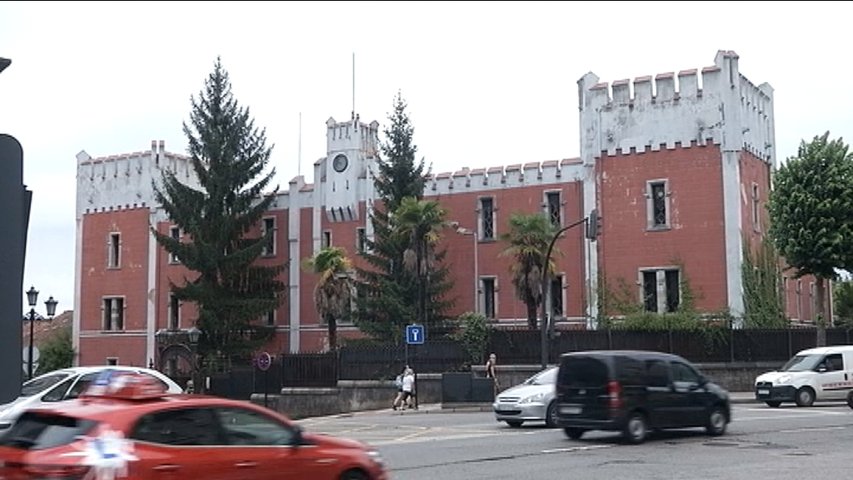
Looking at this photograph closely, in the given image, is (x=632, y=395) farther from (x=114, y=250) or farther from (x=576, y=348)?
(x=114, y=250)

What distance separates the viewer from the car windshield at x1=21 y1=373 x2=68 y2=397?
18938 millimetres

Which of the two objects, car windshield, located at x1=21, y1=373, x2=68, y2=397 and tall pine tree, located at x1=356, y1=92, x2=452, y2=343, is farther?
tall pine tree, located at x1=356, y1=92, x2=452, y2=343

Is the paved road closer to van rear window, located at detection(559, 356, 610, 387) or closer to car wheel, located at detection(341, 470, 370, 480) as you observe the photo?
van rear window, located at detection(559, 356, 610, 387)

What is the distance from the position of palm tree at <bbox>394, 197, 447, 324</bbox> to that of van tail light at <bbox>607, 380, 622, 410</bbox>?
26.7 meters

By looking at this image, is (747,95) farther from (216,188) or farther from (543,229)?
(216,188)

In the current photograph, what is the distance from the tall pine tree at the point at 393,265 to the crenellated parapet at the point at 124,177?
13.3m

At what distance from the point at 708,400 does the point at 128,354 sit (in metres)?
44.5

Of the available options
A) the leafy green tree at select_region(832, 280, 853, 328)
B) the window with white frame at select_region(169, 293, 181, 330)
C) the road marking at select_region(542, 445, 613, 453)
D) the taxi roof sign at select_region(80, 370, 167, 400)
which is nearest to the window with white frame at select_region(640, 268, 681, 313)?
the leafy green tree at select_region(832, 280, 853, 328)

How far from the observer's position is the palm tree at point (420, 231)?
44.8 metres

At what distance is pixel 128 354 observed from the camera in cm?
5809

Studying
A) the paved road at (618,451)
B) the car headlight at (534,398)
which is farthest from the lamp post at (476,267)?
the car headlight at (534,398)

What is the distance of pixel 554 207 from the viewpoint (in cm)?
4831

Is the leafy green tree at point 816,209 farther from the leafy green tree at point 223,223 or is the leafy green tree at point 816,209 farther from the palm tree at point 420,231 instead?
the leafy green tree at point 223,223

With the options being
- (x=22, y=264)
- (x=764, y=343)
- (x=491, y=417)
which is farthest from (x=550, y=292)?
(x=22, y=264)
